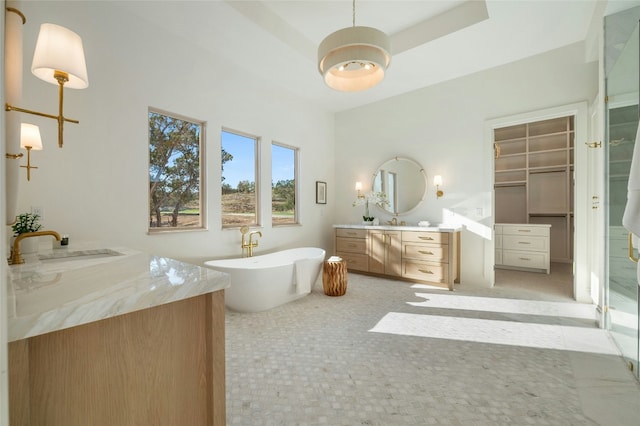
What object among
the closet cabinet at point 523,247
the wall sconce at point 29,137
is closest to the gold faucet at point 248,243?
the wall sconce at point 29,137

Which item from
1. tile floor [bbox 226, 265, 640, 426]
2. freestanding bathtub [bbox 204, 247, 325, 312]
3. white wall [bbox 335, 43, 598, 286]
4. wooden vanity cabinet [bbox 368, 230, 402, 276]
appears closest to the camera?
tile floor [bbox 226, 265, 640, 426]

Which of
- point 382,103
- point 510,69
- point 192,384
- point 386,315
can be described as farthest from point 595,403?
point 382,103

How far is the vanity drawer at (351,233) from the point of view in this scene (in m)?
4.37

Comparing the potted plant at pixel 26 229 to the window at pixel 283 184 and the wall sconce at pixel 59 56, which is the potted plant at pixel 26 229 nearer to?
the wall sconce at pixel 59 56

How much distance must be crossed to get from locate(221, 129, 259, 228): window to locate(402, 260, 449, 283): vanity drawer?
2303 millimetres

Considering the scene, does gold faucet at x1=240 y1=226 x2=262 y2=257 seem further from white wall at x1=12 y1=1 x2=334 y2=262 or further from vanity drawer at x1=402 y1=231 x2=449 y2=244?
vanity drawer at x1=402 y1=231 x2=449 y2=244

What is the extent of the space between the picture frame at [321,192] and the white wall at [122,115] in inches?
61.1

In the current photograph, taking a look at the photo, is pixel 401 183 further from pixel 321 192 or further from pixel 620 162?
pixel 620 162

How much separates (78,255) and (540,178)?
22.4ft

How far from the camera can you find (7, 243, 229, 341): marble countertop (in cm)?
59

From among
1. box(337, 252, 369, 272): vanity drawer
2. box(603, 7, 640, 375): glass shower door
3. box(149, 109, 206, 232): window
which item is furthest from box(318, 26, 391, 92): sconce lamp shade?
box(337, 252, 369, 272): vanity drawer

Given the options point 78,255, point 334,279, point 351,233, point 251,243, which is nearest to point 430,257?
point 351,233

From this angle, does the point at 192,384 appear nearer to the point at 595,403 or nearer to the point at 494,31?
the point at 595,403

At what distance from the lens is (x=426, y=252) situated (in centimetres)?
376
